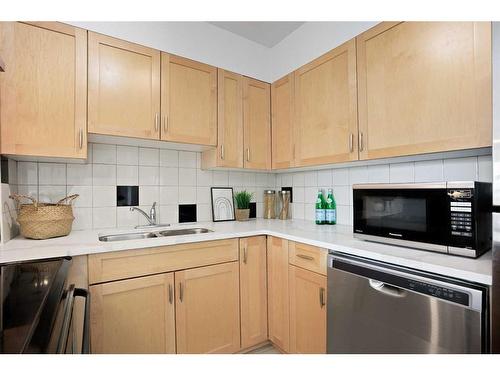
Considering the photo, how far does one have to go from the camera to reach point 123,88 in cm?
160

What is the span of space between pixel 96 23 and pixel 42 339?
1701mm

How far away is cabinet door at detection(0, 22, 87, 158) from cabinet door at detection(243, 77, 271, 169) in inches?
42.9

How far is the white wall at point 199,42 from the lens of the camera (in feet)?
5.35

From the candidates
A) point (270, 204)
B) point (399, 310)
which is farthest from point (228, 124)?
point (399, 310)

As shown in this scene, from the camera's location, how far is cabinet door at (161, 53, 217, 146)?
174 cm

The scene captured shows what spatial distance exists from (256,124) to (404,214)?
1317mm

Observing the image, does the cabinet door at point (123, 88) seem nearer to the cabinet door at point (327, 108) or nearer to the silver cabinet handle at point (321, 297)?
the cabinet door at point (327, 108)

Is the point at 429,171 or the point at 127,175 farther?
the point at 127,175

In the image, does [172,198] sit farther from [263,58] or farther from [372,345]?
[372,345]

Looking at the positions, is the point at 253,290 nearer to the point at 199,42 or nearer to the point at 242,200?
the point at 242,200

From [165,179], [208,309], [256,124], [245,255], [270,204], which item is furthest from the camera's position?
[270,204]

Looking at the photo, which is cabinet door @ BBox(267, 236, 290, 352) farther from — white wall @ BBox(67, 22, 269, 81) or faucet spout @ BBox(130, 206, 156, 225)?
white wall @ BBox(67, 22, 269, 81)

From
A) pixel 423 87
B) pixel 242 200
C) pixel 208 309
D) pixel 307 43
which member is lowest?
pixel 208 309

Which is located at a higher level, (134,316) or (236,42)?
(236,42)
